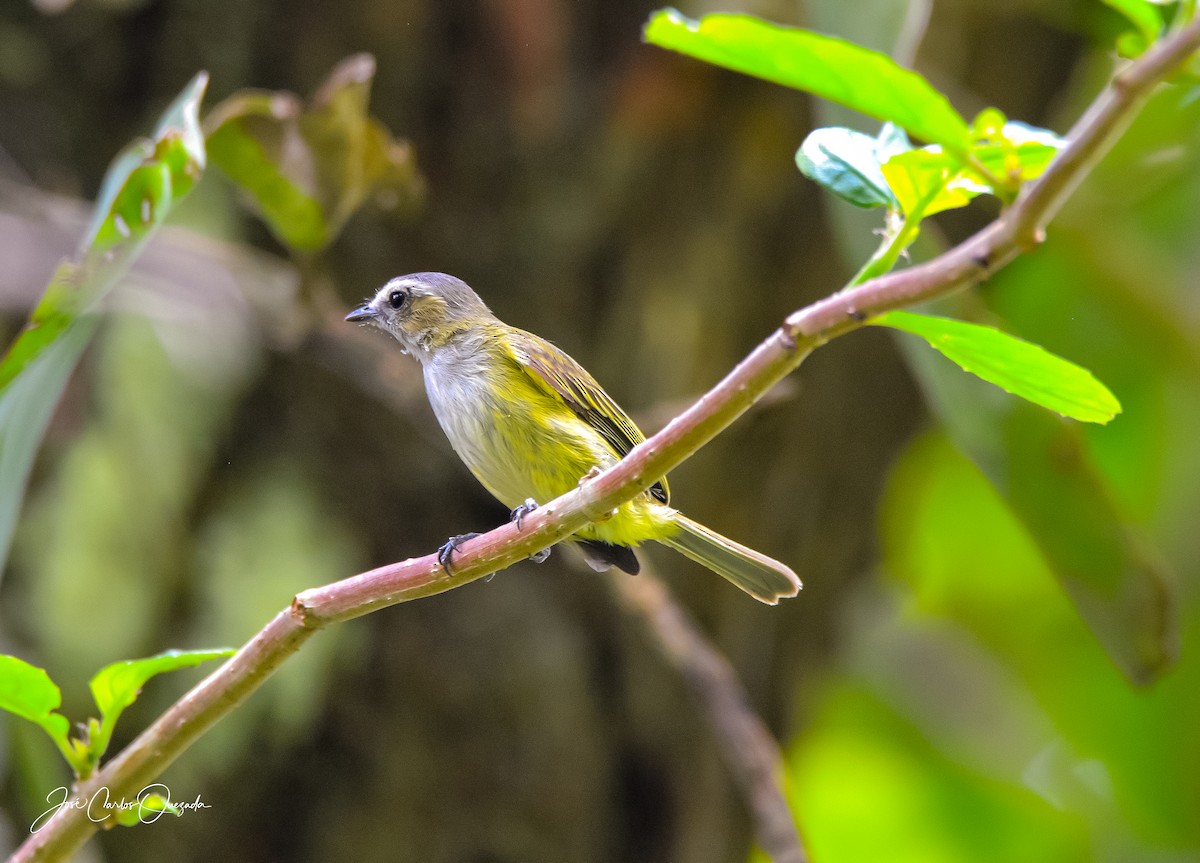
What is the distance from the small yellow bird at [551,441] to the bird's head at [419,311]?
0.15 metres

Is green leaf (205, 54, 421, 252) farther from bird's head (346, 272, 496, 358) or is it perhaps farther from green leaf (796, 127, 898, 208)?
green leaf (796, 127, 898, 208)

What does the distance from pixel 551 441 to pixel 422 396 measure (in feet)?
2.54

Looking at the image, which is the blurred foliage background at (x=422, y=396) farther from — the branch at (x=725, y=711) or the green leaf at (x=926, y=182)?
the green leaf at (x=926, y=182)

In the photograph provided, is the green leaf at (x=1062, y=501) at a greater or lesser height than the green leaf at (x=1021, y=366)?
lesser

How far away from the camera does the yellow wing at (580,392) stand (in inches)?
91.4

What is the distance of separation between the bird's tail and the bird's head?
722 millimetres

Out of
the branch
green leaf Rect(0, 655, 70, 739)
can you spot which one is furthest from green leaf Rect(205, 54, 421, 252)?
green leaf Rect(0, 655, 70, 739)

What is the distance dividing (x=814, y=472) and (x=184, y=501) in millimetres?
1841

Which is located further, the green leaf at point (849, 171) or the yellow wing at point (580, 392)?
the yellow wing at point (580, 392)

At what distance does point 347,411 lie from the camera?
3.25 meters

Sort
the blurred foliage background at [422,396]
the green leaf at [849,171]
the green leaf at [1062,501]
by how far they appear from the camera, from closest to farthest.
A: the green leaf at [849,171], the green leaf at [1062,501], the blurred foliage background at [422,396]

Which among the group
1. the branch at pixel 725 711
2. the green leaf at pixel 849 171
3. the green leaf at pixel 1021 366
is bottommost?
the branch at pixel 725 711

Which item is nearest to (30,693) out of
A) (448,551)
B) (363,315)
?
(448,551)

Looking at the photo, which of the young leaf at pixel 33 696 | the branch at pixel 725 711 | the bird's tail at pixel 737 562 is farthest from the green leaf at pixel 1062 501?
the young leaf at pixel 33 696
